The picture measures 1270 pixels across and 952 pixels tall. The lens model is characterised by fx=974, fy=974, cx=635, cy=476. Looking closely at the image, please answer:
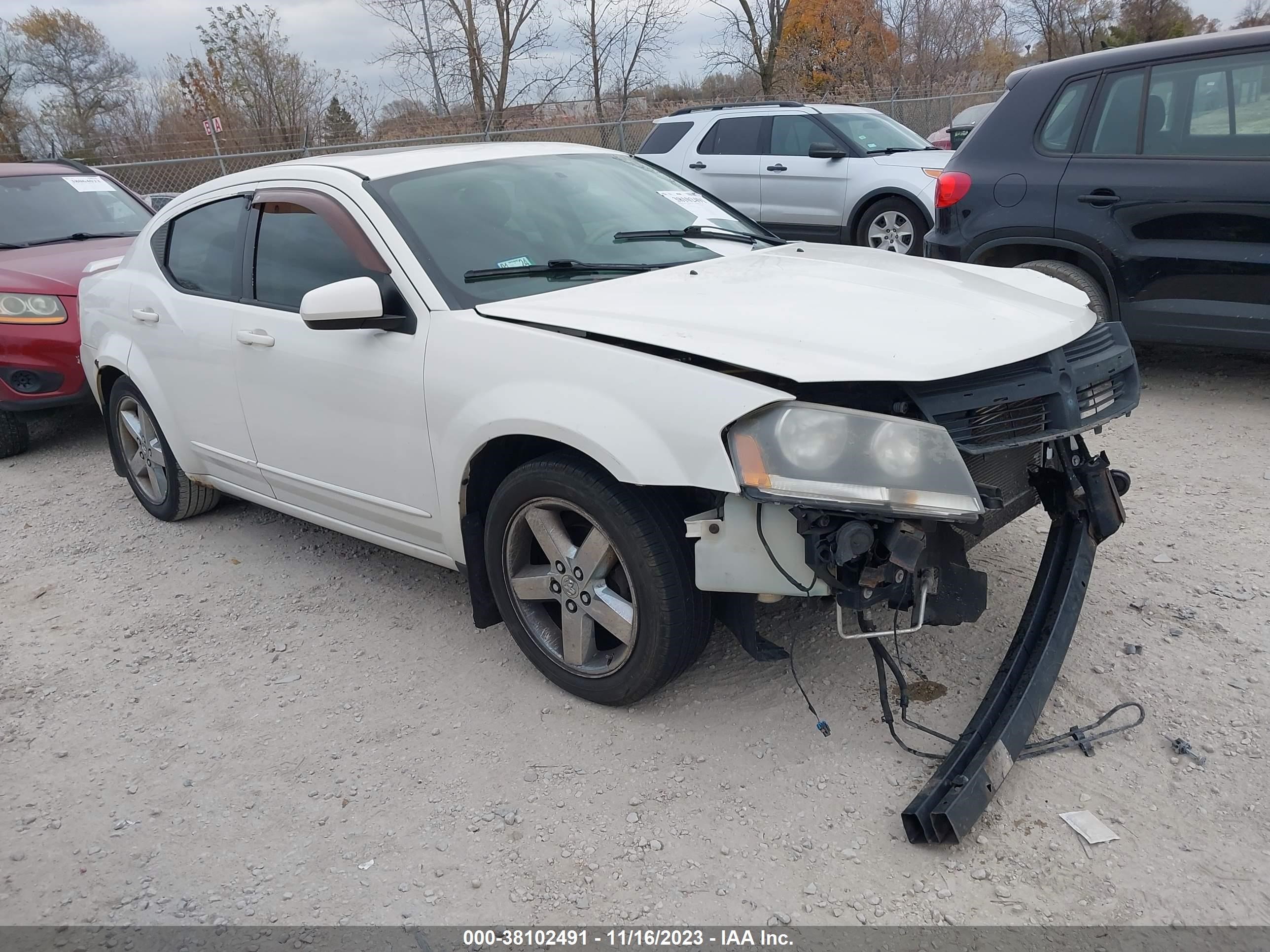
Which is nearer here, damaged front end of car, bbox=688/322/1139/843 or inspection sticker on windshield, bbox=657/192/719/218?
damaged front end of car, bbox=688/322/1139/843

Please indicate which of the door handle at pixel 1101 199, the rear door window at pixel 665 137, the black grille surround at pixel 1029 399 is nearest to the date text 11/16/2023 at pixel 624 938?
the black grille surround at pixel 1029 399

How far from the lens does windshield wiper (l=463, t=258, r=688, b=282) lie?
329 centimetres

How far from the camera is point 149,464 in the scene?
4.95 meters

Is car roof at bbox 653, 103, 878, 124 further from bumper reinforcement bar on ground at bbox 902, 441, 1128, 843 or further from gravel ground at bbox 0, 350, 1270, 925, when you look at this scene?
bumper reinforcement bar on ground at bbox 902, 441, 1128, 843

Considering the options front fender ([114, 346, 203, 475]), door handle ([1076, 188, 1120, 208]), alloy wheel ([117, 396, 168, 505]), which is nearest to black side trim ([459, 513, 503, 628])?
front fender ([114, 346, 203, 475])

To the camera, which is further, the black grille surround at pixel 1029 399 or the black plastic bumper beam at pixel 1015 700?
the black grille surround at pixel 1029 399

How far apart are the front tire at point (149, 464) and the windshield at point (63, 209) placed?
2.74 metres

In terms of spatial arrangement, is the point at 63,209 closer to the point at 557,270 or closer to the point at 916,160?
the point at 557,270

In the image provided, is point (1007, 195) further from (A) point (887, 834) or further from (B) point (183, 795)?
(B) point (183, 795)

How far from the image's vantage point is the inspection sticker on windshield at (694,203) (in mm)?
4109

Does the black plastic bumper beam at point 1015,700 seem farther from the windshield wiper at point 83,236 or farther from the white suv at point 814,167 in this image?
the white suv at point 814,167

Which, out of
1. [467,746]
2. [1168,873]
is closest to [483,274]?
[467,746]

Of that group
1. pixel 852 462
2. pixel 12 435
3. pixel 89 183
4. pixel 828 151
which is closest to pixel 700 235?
pixel 852 462

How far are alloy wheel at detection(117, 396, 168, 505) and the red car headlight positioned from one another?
1.56m
